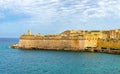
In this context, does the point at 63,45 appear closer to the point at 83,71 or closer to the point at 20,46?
the point at 20,46

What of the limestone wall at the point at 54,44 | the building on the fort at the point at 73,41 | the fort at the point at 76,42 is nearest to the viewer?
the fort at the point at 76,42

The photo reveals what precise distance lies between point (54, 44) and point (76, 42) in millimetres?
4790

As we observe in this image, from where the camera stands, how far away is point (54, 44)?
52.4 m

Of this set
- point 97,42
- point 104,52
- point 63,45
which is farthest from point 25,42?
point 104,52

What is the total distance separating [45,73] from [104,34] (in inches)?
1306

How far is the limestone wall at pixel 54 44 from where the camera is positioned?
4914 cm

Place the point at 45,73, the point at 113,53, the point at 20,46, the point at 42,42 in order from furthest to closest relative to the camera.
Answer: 1. the point at 20,46
2. the point at 42,42
3. the point at 113,53
4. the point at 45,73

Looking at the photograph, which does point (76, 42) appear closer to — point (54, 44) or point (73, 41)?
point (73, 41)

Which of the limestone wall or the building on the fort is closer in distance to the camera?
the building on the fort

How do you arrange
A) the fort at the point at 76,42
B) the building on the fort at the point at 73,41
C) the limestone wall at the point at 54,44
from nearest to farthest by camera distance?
the fort at the point at 76,42
the building on the fort at the point at 73,41
the limestone wall at the point at 54,44

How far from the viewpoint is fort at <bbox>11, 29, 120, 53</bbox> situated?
46.8 meters

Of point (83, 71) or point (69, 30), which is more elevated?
point (69, 30)

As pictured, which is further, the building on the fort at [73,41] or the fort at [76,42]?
the building on the fort at [73,41]

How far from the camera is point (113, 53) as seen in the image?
42.2 m
